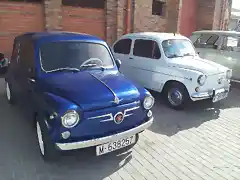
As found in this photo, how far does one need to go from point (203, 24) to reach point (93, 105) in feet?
43.8

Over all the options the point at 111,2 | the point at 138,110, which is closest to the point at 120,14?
the point at 111,2

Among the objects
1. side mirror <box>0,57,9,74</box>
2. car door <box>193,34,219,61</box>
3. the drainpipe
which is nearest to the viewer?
side mirror <box>0,57,9,74</box>

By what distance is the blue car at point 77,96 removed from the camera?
291 cm

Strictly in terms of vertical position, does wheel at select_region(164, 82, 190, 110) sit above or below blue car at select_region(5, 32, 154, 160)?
below

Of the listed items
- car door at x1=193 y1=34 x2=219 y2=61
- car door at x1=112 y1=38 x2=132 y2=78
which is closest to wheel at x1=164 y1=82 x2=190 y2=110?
car door at x1=112 y1=38 x2=132 y2=78

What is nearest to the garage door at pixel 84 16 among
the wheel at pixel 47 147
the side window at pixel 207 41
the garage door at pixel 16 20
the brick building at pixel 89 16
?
the brick building at pixel 89 16

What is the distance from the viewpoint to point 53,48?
372 cm

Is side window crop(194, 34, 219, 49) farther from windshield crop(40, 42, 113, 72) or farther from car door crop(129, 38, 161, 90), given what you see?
windshield crop(40, 42, 113, 72)

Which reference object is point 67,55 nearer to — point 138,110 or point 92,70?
point 92,70

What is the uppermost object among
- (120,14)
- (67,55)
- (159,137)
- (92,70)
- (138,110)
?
(120,14)

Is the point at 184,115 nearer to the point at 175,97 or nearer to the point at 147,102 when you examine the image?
the point at 175,97

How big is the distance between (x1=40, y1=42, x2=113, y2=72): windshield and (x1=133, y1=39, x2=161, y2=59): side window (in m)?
2.07

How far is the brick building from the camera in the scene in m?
7.65

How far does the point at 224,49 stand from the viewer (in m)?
8.10
